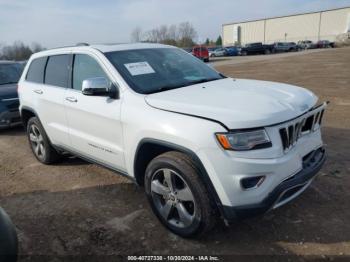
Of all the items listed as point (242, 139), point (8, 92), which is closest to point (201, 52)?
point (8, 92)

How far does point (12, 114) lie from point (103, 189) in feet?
13.7

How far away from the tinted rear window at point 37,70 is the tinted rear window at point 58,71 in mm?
183

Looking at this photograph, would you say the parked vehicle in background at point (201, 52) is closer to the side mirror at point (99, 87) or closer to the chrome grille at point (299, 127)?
the side mirror at point (99, 87)

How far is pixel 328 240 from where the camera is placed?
9.86ft

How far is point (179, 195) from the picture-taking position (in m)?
3.01

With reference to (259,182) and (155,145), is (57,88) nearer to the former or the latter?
(155,145)

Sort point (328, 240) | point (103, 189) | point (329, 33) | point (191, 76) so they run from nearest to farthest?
point (328, 240)
point (191, 76)
point (103, 189)
point (329, 33)

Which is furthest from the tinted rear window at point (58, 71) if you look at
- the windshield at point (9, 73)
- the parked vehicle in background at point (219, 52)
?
the parked vehicle in background at point (219, 52)

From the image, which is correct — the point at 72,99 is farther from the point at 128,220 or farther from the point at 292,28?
the point at 292,28

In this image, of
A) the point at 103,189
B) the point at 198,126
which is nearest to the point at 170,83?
the point at 198,126

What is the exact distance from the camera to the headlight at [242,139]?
2.59 meters

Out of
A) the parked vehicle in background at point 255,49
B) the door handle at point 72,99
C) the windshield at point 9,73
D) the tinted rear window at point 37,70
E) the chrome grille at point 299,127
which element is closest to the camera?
the chrome grille at point 299,127

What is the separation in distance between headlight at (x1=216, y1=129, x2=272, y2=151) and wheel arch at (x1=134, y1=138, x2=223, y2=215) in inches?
10.8

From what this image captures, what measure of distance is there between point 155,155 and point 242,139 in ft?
3.48
